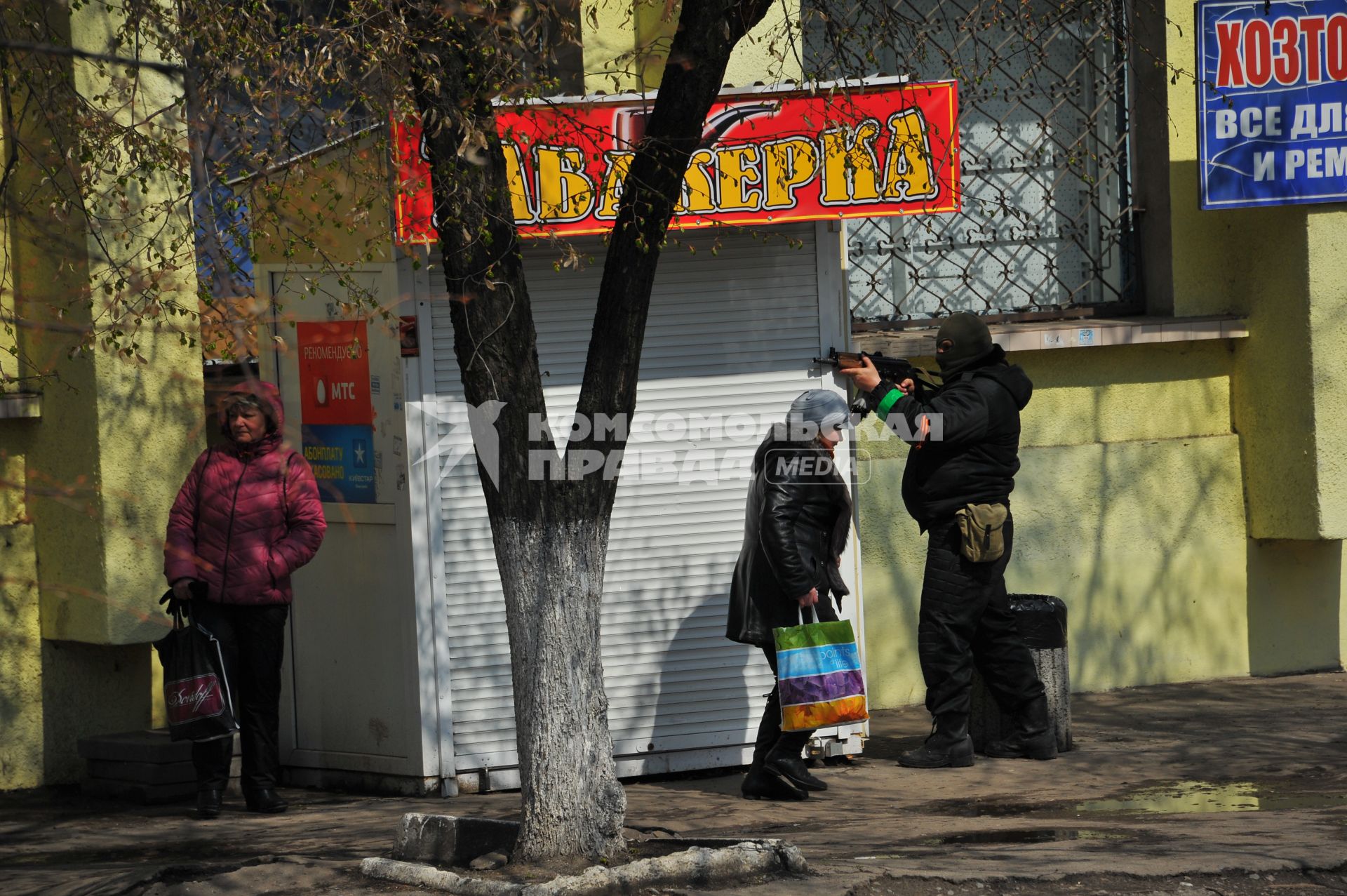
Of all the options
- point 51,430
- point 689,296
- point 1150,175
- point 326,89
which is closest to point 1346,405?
point 1150,175

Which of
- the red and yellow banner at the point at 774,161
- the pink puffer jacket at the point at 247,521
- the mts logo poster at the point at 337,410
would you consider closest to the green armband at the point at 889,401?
the red and yellow banner at the point at 774,161

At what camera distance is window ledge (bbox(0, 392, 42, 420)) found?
7.63 m

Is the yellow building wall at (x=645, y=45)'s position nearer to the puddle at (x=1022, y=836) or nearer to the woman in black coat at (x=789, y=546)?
the woman in black coat at (x=789, y=546)

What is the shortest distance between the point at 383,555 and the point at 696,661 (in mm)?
1507

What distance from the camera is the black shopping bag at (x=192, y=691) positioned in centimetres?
675

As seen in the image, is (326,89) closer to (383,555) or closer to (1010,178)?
(383,555)

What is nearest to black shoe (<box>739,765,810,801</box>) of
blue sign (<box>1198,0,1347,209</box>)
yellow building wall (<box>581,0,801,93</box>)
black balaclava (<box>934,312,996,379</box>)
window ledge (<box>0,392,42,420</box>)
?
black balaclava (<box>934,312,996,379</box>)

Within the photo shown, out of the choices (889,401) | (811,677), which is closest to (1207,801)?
(811,677)

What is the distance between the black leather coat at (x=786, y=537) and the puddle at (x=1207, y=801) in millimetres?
1431

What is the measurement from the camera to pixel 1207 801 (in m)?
6.60

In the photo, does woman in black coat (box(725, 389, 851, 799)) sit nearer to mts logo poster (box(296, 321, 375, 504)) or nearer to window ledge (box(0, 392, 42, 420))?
mts logo poster (box(296, 321, 375, 504))

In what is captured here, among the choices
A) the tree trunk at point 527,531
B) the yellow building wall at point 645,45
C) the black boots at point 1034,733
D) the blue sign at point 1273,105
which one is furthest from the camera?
the blue sign at point 1273,105

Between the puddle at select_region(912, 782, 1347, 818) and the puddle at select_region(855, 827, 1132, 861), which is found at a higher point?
the puddle at select_region(855, 827, 1132, 861)

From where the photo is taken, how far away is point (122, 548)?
7.62 meters
